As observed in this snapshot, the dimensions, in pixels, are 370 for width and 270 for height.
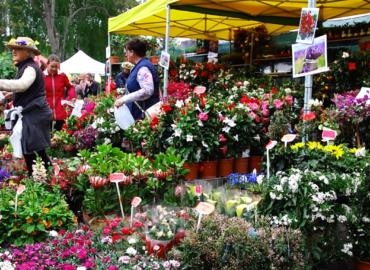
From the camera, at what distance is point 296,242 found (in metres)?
2.41

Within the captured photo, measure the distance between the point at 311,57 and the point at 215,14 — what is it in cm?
349

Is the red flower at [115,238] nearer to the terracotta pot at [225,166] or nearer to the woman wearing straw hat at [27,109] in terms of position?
the woman wearing straw hat at [27,109]

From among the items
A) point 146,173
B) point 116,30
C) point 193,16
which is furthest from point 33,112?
point 193,16

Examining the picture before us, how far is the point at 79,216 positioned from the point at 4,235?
0.88 meters

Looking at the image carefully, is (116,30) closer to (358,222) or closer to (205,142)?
(205,142)

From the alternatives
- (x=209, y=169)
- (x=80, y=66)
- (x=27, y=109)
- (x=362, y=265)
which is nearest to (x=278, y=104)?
(x=209, y=169)

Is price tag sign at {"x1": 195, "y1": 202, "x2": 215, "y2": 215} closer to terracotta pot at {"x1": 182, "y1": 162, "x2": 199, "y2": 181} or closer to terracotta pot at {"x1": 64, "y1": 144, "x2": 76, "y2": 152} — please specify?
terracotta pot at {"x1": 182, "y1": 162, "x2": 199, "y2": 181}

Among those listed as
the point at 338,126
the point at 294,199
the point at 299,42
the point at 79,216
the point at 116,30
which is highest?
the point at 116,30

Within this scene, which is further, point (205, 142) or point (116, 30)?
point (116, 30)

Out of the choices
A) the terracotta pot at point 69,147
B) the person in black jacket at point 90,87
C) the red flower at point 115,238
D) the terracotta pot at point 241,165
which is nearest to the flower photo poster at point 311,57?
the terracotta pot at point 241,165

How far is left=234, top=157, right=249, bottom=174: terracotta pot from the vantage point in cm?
475

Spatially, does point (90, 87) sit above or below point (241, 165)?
above

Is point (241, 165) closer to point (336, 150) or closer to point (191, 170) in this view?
point (191, 170)

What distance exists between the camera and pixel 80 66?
59.2 feet
